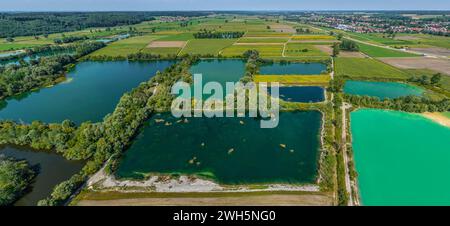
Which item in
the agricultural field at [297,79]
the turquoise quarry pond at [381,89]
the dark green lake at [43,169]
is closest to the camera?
the dark green lake at [43,169]

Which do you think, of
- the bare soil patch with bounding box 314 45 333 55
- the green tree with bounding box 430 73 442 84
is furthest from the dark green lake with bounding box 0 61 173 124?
the green tree with bounding box 430 73 442 84

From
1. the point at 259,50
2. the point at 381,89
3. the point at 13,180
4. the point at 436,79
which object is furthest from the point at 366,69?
the point at 13,180

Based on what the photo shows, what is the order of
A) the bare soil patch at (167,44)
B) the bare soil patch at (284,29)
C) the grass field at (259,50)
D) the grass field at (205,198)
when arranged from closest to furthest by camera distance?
the grass field at (205,198)
the grass field at (259,50)
the bare soil patch at (167,44)
the bare soil patch at (284,29)

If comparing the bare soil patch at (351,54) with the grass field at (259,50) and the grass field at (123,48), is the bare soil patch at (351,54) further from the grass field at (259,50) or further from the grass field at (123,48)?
the grass field at (123,48)

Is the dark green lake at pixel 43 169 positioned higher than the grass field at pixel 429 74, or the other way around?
the grass field at pixel 429 74

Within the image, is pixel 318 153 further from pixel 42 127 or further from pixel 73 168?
pixel 42 127

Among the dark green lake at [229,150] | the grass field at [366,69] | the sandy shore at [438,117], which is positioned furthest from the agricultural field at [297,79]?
the sandy shore at [438,117]

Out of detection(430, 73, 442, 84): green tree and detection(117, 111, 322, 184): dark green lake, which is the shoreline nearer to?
detection(117, 111, 322, 184): dark green lake

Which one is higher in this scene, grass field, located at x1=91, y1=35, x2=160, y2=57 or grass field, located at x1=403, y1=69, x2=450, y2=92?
grass field, located at x1=91, y1=35, x2=160, y2=57
